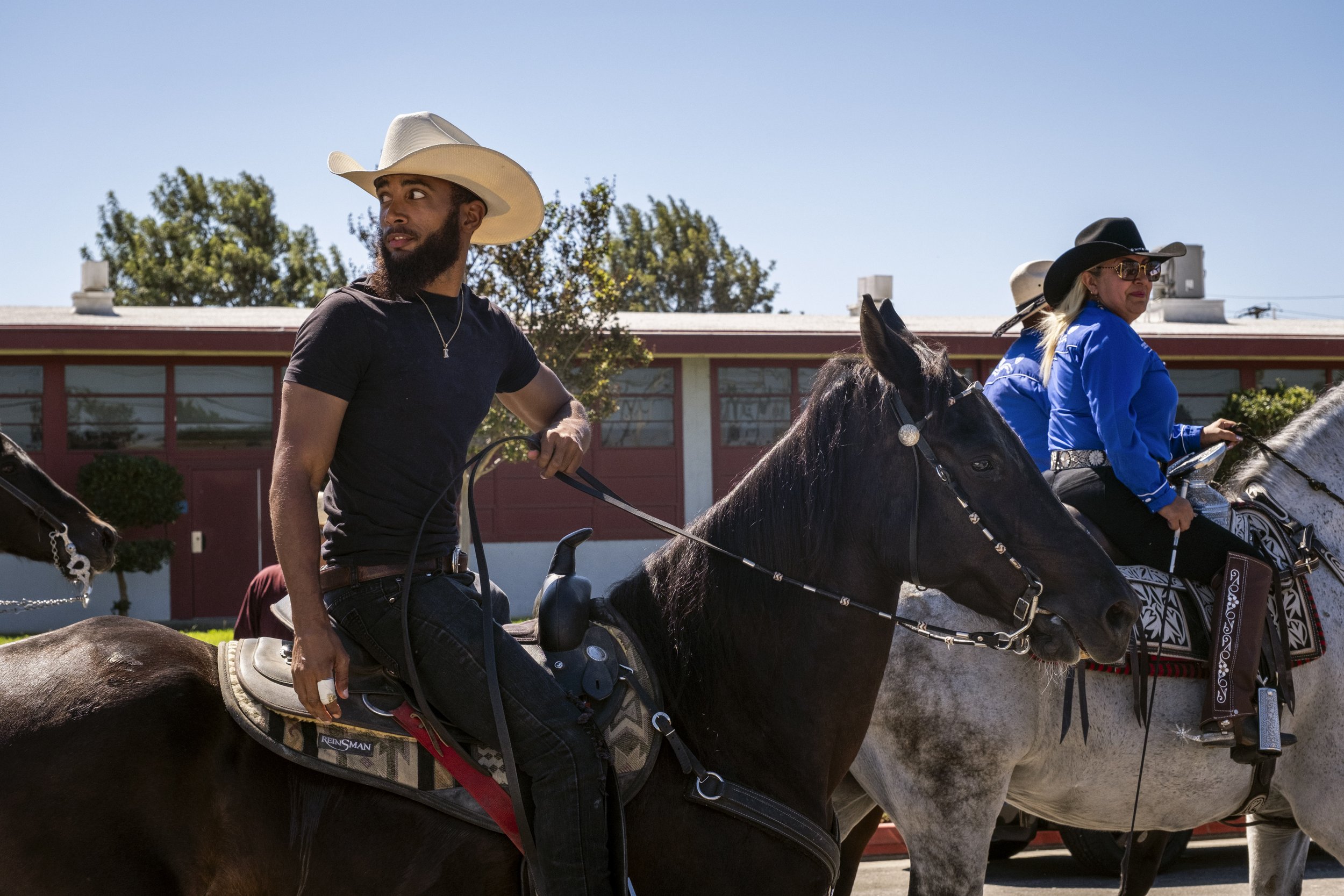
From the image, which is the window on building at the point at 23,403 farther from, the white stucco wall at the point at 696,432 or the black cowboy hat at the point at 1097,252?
the black cowboy hat at the point at 1097,252

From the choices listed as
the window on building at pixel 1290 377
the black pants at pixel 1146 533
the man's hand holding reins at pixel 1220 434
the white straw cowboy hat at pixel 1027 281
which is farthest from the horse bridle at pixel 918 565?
the window on building at pixel 1290 377

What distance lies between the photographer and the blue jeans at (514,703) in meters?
2.38

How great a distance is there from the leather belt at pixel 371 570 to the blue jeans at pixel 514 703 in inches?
0.6

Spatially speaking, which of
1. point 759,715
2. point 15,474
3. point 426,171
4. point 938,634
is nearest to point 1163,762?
point 938,634

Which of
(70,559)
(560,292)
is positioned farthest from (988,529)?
(560,292)

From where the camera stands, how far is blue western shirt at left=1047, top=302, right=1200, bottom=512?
4035 millimetres

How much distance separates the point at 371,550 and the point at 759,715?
1.04 m

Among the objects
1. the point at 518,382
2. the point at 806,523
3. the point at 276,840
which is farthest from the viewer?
the point at 518,382

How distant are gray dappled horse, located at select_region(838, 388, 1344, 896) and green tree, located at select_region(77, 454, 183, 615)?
16773mm

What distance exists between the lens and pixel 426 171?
108 inches

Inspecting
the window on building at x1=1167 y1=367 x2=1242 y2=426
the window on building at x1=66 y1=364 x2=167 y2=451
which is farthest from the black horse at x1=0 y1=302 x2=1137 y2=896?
the window on building at x1=1167 y1=367 x2=1242 y2=426

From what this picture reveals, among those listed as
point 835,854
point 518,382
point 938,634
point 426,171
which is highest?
point 426,171

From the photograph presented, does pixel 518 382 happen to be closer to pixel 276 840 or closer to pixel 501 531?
pixel 276 840

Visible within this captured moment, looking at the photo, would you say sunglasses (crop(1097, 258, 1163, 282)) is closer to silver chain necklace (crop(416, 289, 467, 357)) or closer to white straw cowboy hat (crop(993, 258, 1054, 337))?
white straw cowboy hat (crop(993, 258, 1054, 337))
